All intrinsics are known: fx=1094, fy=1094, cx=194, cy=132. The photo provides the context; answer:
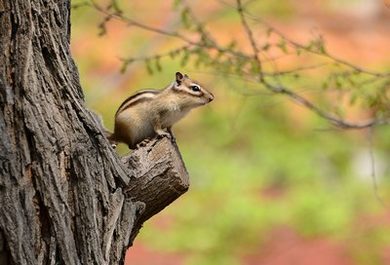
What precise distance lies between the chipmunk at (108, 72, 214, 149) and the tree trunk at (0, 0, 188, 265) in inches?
29.4

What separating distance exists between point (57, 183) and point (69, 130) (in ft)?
0.63

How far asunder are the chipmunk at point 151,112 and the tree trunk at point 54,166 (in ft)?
2.45

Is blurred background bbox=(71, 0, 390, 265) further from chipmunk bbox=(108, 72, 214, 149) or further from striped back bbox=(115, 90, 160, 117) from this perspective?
striped back bbox=(115, 90, 160, 117)

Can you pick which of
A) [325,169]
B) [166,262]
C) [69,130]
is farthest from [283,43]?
[325,169]

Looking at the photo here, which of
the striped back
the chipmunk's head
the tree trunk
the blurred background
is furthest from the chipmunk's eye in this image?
the blurred background

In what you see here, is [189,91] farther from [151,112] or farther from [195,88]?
[151,112]

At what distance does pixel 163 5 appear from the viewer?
20953 mm

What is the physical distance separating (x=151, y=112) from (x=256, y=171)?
31.0ft

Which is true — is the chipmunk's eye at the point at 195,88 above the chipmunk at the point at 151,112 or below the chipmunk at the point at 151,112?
above

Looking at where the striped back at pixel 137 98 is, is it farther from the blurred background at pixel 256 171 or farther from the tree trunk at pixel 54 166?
the blurred background at pixel 256 171

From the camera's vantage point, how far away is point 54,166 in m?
3.66

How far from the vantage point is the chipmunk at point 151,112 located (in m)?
4.85

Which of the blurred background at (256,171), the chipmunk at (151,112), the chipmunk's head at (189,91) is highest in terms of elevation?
the blurred background at (256,171)

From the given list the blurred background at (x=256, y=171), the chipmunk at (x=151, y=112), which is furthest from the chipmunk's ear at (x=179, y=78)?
the blurred background at (x=256, y=171)
